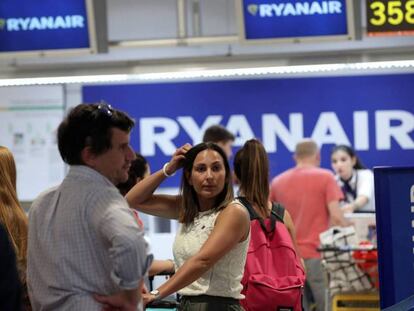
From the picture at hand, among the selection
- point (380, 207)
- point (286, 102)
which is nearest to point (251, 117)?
point (286, 102)

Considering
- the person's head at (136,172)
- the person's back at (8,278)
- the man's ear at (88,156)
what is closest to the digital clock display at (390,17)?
the person's head at (136,172)

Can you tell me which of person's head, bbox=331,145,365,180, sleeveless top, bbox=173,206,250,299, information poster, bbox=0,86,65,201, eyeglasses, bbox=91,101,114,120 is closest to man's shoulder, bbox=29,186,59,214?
eyeglasses, bbox=91,101,114,120

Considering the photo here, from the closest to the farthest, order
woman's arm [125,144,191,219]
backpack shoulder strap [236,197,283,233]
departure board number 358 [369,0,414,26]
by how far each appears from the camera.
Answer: woman's arm [125,144,191,219]
backpack shoulder strap [236,197,283,233]
departure board number 358 [369,0,414,26]

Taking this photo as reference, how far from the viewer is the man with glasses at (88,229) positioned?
2.56m

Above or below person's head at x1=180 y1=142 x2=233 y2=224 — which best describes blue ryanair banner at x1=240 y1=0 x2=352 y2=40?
above

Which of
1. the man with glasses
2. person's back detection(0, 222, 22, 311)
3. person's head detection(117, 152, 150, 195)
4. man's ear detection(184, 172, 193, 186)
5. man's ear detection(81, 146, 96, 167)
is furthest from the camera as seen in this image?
person's head detection(117, 152, 150, 195)

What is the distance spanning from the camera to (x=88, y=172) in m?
2.69

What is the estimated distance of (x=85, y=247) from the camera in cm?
263

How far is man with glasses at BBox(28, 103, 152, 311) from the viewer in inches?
101

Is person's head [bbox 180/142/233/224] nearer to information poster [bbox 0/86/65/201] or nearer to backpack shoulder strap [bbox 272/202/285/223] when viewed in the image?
backpack shoulder strap [bbox 272/202/285/223]

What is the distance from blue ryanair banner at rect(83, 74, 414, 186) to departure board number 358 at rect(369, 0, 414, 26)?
2.30 m

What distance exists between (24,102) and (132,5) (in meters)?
1.50

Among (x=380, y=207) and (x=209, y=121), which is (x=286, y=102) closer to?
(x=209, y=121)

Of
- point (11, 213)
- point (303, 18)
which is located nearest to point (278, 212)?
point (11, 213)
